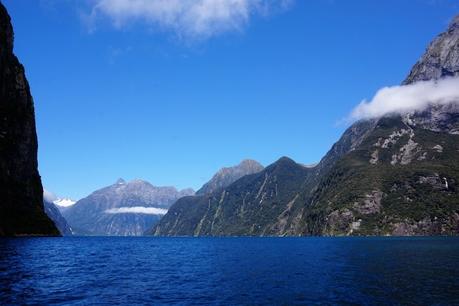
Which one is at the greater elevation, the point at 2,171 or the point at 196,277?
the point at 2,171

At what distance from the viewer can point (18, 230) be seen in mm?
188125

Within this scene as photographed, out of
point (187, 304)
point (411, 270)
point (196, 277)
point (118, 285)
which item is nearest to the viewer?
point (187, 304)

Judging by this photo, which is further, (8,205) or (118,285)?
(8,205)

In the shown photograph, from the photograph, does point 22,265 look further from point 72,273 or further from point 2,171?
point 2,171

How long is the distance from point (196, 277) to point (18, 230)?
484 feet

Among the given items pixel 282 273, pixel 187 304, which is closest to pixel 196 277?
pixel 282 273

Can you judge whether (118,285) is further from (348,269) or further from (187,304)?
(348,269)

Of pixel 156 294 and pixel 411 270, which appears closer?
pixel 156 294

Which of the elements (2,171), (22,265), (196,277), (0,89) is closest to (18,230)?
(2,171)

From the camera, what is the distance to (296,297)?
156 feet

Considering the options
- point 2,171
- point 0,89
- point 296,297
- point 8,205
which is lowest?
point 296,297

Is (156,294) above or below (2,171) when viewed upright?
below

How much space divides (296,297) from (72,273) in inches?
1517

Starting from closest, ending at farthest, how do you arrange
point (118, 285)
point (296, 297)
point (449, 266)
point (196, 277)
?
point (296, 297), point (118, 285), point (196, 277), point (449, 266)
